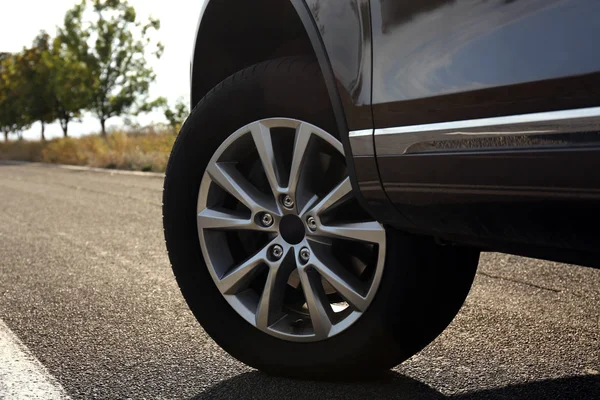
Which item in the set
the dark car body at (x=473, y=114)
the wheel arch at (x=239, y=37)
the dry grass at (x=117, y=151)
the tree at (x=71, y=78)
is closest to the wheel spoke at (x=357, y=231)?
the dark car body at (x=473, y=114)

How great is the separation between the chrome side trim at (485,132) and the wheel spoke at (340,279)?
1.43 feet

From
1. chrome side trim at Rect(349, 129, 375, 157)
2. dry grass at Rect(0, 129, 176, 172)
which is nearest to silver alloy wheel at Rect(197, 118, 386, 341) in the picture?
chrome side trim at Rect(349, 129, 375, 157)

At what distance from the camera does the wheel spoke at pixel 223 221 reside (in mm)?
2574

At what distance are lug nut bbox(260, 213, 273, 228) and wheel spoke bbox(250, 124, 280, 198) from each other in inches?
3.1

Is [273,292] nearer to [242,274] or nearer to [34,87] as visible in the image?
[242,274]

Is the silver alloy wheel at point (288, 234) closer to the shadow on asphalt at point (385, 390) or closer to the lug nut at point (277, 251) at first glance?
the lug nut at point (277, 251)

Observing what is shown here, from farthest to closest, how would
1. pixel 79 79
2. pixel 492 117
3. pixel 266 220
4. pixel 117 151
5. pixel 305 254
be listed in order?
pixel 79 79 < pixel 117 151 < pixel 266 220 < pixel 305 254 < pixel 492 117

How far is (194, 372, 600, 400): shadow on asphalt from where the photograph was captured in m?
2.36

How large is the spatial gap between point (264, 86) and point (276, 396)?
97 cm

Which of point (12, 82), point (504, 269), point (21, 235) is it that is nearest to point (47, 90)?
point (12, 82)

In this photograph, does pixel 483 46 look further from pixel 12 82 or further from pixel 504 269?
pixel 12 82

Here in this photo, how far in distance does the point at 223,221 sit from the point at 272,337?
16.1 inches

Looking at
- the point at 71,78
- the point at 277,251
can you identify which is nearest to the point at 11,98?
the point at 71,78

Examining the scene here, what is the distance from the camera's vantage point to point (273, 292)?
2.49 metres
